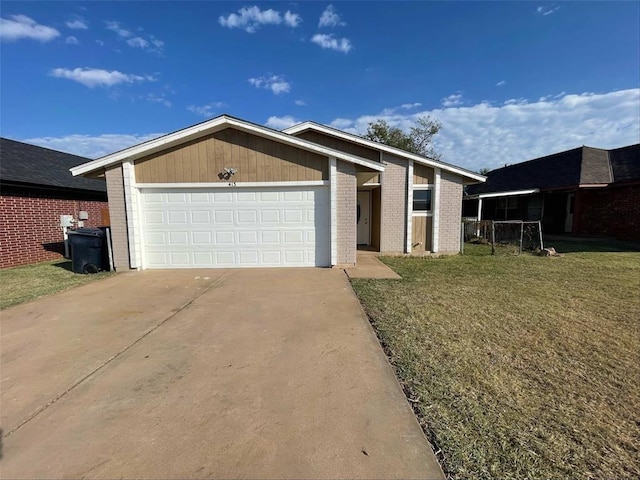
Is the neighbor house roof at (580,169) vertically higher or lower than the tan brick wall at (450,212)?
higher

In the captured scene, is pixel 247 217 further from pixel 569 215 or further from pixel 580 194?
pixel 569 215

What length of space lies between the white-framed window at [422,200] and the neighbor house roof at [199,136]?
3640 millimetres

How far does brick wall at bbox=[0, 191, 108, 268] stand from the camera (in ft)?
31.4

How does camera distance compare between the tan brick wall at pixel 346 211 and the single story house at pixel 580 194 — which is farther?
the single story house at pixel 580 194

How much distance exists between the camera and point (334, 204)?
8.55 m

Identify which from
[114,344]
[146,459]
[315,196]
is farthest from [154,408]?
[315,196]

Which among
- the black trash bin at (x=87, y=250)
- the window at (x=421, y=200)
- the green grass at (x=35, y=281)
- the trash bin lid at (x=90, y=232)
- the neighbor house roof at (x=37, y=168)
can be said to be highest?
the neighbor house roof at (x=37, y=168)

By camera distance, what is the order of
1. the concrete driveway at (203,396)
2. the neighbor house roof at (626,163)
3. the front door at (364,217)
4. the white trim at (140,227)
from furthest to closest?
the neighbor house roof at (626,163) < the front door at (364,217) < the white trim at (140,227) < the concrete driveway at (203,396)

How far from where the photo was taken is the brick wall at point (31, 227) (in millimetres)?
9562

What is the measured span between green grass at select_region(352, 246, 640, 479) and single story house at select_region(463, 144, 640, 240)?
11.2m

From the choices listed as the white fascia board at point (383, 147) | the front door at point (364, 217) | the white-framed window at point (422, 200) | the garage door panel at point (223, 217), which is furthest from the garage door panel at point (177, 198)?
the white-framed window at point (422, 200)

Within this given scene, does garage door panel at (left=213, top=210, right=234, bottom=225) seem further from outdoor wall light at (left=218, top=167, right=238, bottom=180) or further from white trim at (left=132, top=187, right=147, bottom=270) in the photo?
white trim at (left=132, top=187, right=147, bottom=270)

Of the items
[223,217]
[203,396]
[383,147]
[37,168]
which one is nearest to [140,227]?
[223,217]

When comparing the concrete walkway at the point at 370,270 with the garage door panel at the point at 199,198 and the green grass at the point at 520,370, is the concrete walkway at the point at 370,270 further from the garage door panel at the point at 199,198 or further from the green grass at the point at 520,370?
the garage door panel at the point at 199,198
